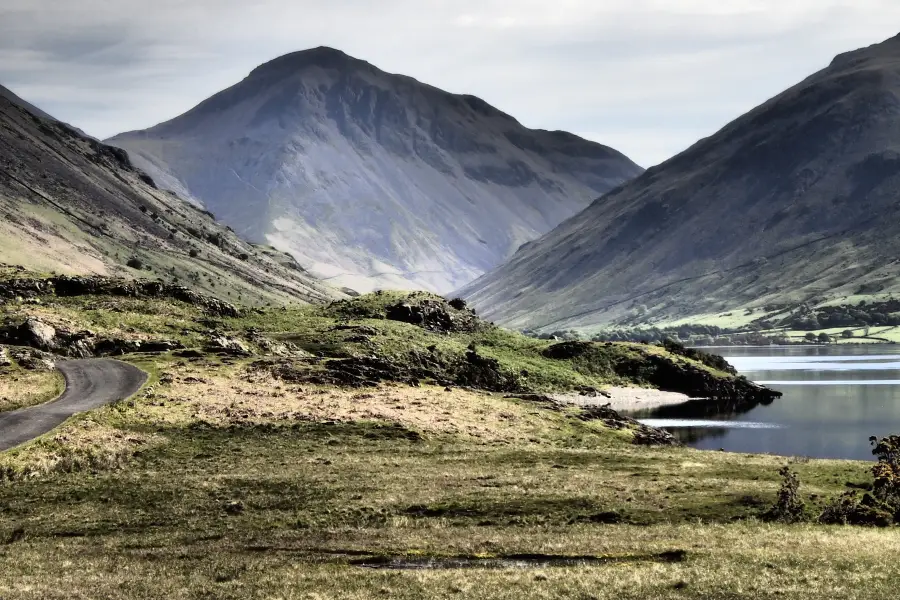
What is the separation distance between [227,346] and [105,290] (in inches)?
1446

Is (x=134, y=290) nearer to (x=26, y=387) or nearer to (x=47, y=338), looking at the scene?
(x=47, y=338)

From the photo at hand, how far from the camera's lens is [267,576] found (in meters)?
35.2

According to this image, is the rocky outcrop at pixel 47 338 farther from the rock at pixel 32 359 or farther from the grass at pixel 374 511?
the grass at pixel 374 511

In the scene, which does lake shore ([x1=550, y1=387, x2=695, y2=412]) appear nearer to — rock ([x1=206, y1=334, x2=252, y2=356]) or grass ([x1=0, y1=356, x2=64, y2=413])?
rock ([x1=206, y1=334, x2=252, y2=356])

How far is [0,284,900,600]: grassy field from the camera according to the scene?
3453cm

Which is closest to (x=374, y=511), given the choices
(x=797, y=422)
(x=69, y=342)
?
(x=69, y=342)

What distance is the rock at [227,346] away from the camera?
11375 centimetres

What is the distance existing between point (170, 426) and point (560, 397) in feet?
266

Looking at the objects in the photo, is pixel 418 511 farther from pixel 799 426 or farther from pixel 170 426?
pixel 799 426

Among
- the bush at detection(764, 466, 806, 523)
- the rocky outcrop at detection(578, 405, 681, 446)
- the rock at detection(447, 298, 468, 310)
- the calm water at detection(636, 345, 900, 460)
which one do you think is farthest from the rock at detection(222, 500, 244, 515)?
the rock at detection(447, 298, 468, 310)

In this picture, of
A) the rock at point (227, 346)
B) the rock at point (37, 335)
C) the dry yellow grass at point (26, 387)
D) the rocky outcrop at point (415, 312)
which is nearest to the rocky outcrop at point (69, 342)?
the rock at point (37, 335)

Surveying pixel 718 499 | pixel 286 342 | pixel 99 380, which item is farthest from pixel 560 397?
pixel 718 499

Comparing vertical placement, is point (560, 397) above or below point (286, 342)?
below

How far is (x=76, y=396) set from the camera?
80500 mm
